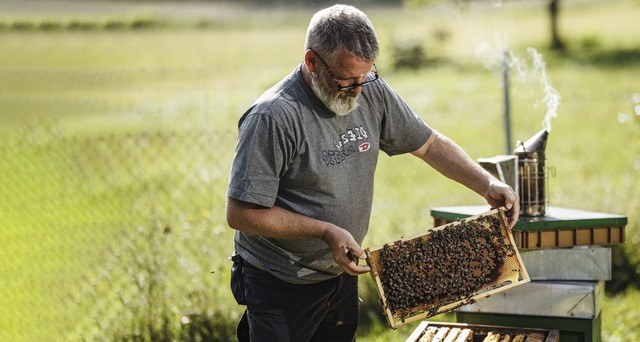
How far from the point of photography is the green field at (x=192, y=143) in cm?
629

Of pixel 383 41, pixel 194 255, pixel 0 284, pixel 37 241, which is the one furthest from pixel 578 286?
pixel 383 41

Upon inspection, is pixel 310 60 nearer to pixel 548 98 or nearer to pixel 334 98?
pixel 334 98

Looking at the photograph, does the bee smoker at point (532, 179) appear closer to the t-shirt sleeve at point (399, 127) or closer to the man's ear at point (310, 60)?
the t-shirt sleeve at point (399, 127)

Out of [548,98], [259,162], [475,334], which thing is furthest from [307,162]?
[548,98]

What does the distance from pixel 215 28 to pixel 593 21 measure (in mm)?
13150

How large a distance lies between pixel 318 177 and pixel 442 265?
2.34 ft

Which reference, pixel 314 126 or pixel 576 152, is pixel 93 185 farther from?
pixel 314 126

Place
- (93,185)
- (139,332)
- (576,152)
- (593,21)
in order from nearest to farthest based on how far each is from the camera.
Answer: (139,332)
(93,185)
(576,152)
(593,21)

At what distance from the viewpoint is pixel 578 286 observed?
411 cm

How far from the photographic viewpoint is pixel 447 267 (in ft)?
12.2

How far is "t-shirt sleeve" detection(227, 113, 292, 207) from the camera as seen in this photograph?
3.30m

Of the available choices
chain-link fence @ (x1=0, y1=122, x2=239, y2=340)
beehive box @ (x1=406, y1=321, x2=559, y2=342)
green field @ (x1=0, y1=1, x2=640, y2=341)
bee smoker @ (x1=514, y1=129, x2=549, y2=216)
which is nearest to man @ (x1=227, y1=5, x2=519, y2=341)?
beehive box @ (x1=406, y1=321, x2=559, y2=342)

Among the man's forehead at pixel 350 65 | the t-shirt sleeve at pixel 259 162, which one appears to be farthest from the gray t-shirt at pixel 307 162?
the man's forehead at pixel 350 65

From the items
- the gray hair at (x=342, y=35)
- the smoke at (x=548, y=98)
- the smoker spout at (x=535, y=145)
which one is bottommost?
the smoker spout at (x=535, y=145)
